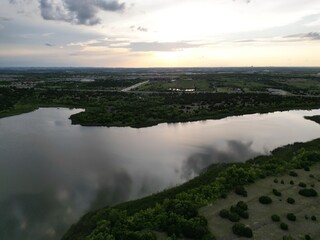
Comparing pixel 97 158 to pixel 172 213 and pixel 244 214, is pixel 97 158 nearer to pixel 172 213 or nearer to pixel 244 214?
pixel 172 213

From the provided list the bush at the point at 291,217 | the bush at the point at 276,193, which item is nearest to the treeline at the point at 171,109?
the bush at the point at 276,193

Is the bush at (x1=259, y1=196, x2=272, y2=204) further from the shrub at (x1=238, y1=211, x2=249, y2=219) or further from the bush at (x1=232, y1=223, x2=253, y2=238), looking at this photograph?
the bush at (x1=232, y1=223, x2=253, y2=238)

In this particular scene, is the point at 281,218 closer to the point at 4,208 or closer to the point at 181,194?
the point at 181,194

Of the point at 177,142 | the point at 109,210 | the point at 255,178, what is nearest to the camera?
the point at 109,210

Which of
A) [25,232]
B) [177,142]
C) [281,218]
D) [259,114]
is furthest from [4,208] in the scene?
[259,114]

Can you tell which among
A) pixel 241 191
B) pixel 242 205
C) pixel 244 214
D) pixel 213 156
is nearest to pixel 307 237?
pixel 244 214

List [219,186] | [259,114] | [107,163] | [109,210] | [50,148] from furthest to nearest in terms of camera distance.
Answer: [259,114]
[50,148]
[107,163]
[219,186]
[109,210]
